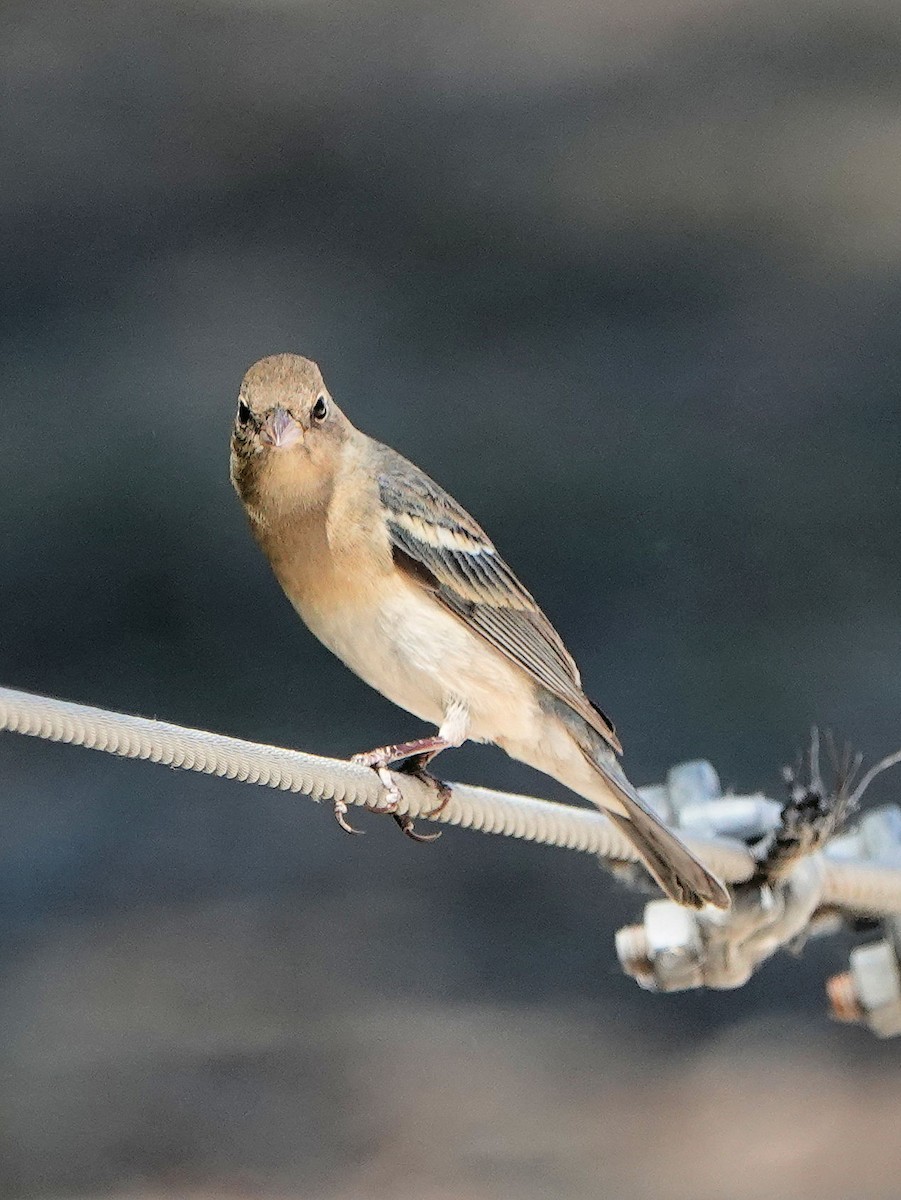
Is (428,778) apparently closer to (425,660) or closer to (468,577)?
(425,660)

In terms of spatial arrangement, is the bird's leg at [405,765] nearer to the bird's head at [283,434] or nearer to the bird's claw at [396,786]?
the bird's claw at [396,786]

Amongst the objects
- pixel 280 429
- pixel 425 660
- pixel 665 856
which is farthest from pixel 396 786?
pixel 280 429

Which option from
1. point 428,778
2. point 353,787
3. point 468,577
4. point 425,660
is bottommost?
point 353,787

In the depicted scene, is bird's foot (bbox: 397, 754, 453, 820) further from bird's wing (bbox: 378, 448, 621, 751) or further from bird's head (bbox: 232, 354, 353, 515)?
bird's head (bbox: 232, 354, 353, 515)

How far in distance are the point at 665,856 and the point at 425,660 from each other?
0.40 m

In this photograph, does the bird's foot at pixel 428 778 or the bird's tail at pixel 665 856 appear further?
the bird's tail at pixel 665 856

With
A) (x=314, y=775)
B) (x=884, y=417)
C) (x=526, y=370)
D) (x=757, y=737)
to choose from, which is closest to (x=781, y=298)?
(x=884, y=417)

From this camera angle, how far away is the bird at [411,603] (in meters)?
2.16

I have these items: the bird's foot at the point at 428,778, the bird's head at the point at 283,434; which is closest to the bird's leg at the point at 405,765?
the bird's foot at the point at 428,778

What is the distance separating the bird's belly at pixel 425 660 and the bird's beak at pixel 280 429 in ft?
0.74

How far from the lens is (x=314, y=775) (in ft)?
5.54

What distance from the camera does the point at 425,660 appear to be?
86.4 inches

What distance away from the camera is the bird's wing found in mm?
2252

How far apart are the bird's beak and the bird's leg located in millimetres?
411
